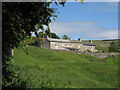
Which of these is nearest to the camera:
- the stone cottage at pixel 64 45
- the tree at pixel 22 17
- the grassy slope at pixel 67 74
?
the tree at pixel 22 17

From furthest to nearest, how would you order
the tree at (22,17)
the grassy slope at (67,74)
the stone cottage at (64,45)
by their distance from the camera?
the stone cottage at (64,45), the grassy slope at (67,74), the tree at (22,17)

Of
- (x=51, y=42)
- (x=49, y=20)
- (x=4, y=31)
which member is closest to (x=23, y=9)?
(x=49, y=20)

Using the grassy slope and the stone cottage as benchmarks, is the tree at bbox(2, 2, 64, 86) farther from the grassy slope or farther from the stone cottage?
the stone cottage

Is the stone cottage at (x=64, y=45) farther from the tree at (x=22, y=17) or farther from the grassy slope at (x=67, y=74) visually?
the tree at (x=22, y=17)

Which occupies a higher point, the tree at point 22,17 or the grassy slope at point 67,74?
the tree at point 22,17

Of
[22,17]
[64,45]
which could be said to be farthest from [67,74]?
[64,45]

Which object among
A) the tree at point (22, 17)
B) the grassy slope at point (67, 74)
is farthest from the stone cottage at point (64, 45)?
the tree at point (22, 17)

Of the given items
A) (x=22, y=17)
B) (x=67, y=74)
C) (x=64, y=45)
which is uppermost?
(x=22, y=17)

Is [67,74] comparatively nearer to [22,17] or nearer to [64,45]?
[22,17]

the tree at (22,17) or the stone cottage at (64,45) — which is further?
the stone cottage at (64,45)

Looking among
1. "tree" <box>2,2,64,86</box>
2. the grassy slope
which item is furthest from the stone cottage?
"tree" <box>2,2,64,86</box>

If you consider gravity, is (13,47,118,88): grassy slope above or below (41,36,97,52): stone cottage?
below

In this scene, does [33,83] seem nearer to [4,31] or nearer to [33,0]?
[4,31]

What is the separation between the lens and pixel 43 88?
10344 mm
